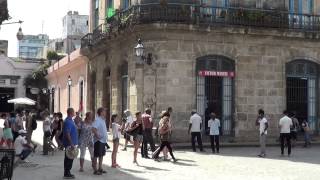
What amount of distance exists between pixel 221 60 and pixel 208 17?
6.20 feet

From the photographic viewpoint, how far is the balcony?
73.4 feet

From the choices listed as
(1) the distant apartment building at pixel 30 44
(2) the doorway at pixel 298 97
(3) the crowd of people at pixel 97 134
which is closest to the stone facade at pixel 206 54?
(2) the doorway at pixel 298 97

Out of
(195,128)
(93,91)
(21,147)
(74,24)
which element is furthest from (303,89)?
(74,24)

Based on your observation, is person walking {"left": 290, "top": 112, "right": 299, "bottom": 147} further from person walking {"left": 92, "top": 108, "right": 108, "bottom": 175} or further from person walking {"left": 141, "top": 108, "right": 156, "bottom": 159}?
person walking {"left": 92, "top": 108, "right": 108, "bottom": 175}

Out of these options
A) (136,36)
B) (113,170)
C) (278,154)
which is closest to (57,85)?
A: (136,36)

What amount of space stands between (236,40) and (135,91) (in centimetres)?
474

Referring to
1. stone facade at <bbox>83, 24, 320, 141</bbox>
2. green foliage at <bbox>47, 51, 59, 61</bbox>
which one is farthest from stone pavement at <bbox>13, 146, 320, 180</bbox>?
green foliage at <bbox>47, 51, 59, 61</bbox>

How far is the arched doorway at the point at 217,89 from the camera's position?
23250 mm

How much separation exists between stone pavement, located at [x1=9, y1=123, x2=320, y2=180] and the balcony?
584 cm

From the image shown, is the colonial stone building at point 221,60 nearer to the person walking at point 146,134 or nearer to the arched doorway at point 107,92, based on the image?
the arched doorway at point 107,92

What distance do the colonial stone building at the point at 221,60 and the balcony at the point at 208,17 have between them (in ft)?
0.13

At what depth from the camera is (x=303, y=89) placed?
25.2m

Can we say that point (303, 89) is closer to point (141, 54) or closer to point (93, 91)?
point (141, 54)

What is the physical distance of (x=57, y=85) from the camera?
4459cm
